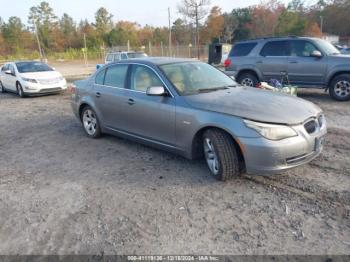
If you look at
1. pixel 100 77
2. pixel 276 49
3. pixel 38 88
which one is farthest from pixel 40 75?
pixel 276 49

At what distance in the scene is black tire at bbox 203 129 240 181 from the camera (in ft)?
12.8

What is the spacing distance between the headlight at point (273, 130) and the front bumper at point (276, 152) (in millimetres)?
48

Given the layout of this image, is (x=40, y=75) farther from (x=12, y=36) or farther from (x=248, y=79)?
(x=12, y=36)

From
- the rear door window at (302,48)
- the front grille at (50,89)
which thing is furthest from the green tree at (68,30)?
the rear door window at (302,48)

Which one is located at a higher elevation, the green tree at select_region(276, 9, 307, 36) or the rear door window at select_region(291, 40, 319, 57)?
the green tree at select_region(276, 9, 307, 36)

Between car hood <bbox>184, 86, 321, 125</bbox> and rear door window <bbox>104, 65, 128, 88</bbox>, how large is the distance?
5.06 feet

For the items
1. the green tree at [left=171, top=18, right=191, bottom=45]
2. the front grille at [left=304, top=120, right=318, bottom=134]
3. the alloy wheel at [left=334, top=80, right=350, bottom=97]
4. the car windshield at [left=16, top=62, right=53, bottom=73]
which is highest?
the green tree at [left=171, top=18, right=191, bottom=45]

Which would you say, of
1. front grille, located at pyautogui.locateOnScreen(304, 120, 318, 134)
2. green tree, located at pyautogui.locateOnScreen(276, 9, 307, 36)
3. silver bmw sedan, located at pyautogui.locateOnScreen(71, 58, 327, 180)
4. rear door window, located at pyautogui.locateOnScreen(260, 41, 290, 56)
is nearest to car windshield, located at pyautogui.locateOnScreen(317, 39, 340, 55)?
rear door window, located at pyautogui.locateOnScreen(260, 41, 290, 56)

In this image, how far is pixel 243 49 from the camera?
10.6m

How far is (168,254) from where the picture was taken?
111 inches

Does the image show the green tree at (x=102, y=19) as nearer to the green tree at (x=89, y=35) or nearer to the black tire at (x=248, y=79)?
the green tree at (x=89, y=35)

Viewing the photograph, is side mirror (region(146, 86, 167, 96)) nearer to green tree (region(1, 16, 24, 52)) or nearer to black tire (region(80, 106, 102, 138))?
black tire (region(80, 106, 102, 138))

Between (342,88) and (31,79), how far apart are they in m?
10.9

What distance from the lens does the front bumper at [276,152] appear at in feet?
11.9
